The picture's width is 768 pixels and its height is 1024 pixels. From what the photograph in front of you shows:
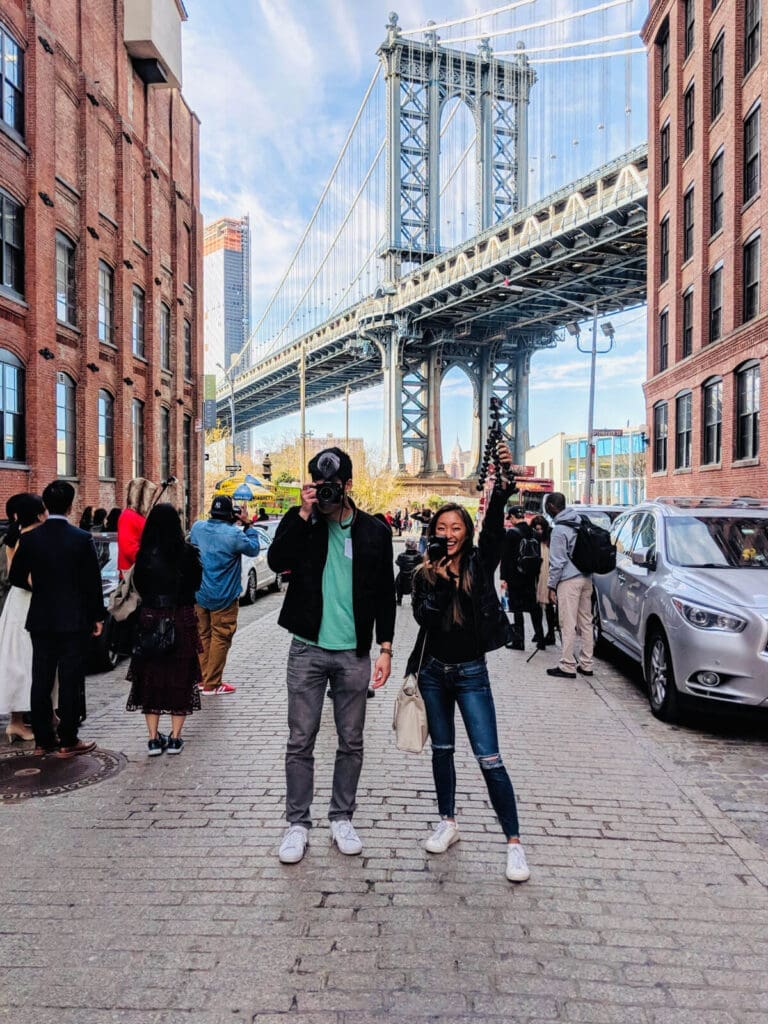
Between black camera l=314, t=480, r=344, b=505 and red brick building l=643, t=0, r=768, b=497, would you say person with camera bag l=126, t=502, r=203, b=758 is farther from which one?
red brick building l=643, t=0, r=768, b=497

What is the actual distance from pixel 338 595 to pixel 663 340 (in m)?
28.1

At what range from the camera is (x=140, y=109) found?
2494 centimetres

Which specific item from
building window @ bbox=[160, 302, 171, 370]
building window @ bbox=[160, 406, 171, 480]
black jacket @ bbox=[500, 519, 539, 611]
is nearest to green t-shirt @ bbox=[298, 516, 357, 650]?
black jacket @ bbox=[500, 519, 539, 611]

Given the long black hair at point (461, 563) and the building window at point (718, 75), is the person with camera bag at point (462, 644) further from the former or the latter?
the building window at point (718, 75)

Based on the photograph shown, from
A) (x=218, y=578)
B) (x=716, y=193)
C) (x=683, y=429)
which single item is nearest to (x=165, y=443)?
(x=683, y=429)

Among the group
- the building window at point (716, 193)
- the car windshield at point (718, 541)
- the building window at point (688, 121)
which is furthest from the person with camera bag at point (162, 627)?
the building window at point (688, 121)

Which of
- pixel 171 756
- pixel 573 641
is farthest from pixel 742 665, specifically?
pixel 171 756

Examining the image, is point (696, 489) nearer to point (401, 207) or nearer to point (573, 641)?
point (573, 641)

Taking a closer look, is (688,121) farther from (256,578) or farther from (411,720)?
(411,720)

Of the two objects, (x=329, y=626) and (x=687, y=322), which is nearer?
(x=329, y=626)

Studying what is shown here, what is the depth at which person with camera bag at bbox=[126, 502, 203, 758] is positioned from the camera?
5.30m

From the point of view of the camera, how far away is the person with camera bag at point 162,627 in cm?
530

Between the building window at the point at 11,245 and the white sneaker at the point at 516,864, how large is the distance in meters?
16.8

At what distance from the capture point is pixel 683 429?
2659 centimetres
